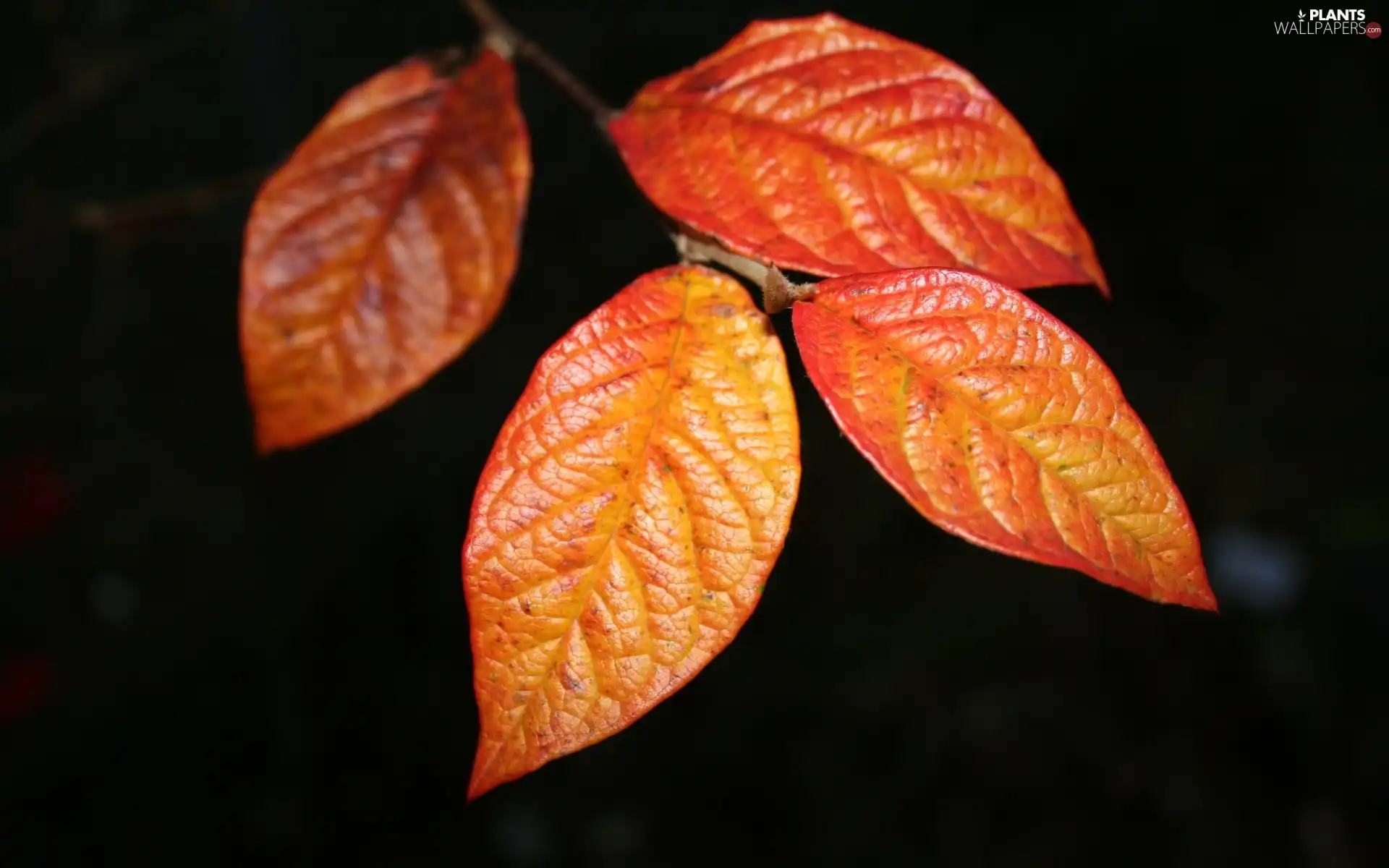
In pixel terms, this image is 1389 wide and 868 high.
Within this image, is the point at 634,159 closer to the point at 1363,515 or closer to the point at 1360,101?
the point at 1363,515

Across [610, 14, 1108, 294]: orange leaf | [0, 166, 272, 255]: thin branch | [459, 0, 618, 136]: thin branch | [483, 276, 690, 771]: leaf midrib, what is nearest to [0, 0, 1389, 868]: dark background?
[0, 166, 272, 255]: thin branch

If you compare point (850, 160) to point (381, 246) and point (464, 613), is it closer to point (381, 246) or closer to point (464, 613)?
point (381, 246)

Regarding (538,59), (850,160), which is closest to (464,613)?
(538,59)

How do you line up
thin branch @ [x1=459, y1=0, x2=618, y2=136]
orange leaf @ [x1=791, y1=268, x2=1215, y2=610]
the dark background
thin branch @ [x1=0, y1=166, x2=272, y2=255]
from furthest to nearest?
the dark background, thin branch @ [x1=0, y1=166, x2=272, y2=255], thin branch @ [x1=459, y1=0, x2=618, y2=136], orange leaf @ [x1=791, y1=268, x2=1215, y2=610]

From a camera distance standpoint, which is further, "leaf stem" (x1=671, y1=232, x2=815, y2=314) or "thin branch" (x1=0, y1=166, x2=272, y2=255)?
"thin branch" (x1=0, y1=166, x2=272, y2=255)

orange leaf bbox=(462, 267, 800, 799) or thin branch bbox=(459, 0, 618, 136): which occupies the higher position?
thin branch bbox=(459, 0, 618, 136)

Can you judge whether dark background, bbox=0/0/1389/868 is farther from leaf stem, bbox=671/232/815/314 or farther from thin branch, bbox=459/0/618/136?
leaf stem, bbox=671/232/815/314

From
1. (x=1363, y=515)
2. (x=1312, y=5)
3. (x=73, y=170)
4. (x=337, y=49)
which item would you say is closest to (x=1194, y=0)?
(x=1312, y=5)
